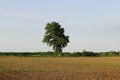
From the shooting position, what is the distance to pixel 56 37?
11294cm

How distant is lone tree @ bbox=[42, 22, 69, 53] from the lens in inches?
4338

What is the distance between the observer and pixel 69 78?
26688mm

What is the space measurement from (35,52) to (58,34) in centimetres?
966

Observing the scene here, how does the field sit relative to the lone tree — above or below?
below

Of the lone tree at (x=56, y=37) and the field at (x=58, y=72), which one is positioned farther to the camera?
the lone tree at (x=56, y=37)

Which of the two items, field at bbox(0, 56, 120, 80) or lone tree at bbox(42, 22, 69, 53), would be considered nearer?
field at bbox(0, 56, 120, 80)

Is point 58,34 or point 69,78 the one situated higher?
point 58,34

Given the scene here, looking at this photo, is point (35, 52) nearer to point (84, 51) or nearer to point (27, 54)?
point (27, 54)

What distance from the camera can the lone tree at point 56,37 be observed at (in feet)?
362

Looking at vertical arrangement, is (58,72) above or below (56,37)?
below

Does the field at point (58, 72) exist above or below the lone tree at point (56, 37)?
below

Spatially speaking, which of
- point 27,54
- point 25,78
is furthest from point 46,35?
point 25,78

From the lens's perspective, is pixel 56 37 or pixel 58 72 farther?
pixel 56 37

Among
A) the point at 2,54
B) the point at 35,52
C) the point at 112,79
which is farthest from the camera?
the point at 35,52
